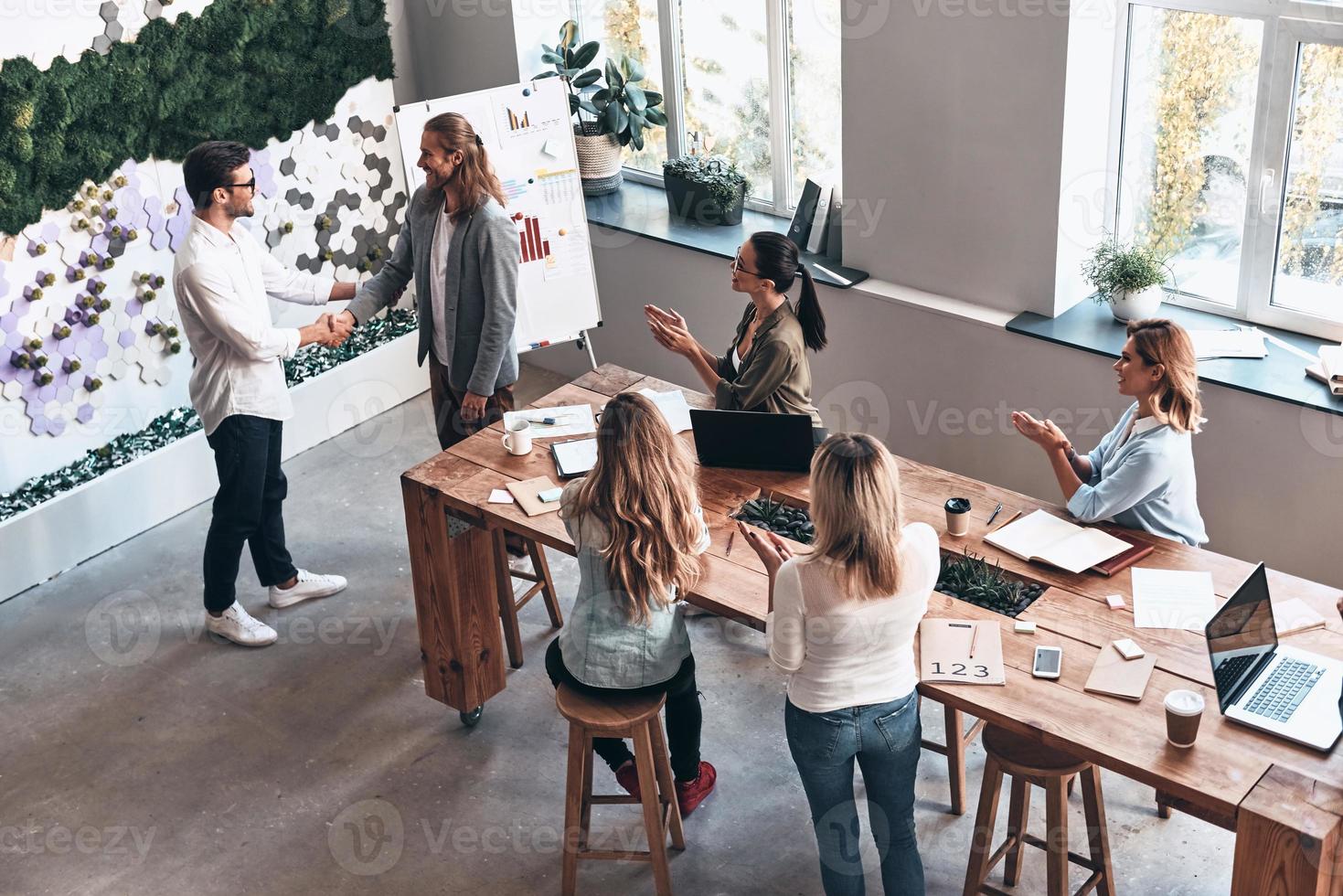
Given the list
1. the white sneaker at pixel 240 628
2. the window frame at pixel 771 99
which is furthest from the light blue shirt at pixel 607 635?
the window frame at pixel 771 99

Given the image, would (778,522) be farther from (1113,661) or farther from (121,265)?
(121,265)

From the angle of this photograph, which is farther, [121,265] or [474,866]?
[121,265]

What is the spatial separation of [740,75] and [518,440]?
2.40 m

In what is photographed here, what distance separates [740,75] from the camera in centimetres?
567

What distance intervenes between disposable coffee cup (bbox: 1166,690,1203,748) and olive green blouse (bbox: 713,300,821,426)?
4.72ft

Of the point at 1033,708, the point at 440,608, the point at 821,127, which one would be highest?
the point at 821,127

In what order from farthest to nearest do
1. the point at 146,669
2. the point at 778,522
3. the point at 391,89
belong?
the point at 391,89
the point at 146,669
the point at 778,522

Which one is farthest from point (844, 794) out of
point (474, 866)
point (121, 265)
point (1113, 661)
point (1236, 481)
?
point (121, 265)

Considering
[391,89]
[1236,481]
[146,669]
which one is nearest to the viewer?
[1236,481]

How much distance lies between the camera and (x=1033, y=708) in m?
2.89

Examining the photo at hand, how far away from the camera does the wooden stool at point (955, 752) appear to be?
3662 millimetres

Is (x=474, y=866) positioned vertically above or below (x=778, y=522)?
below

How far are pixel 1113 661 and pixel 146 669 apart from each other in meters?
3.26

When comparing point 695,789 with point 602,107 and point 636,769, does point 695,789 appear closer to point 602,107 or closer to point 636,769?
point 636,769
